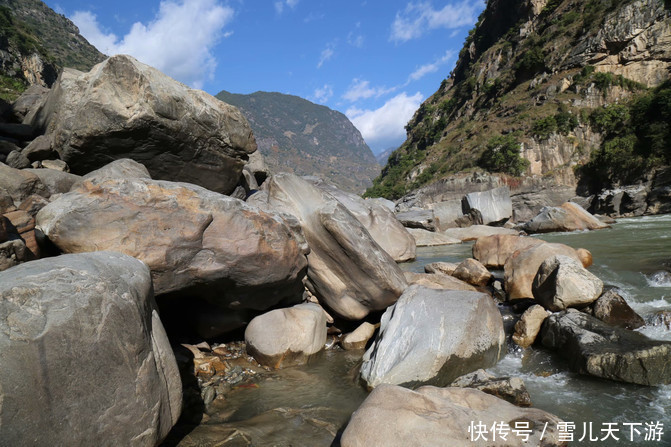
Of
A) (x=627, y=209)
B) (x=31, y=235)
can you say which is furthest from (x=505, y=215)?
(x=31, y=235)

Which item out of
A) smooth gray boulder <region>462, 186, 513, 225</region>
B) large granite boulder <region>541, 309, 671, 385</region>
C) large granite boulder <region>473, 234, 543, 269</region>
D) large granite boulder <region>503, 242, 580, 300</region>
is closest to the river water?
large granite boulder <region>541, 309, 671, 385</region>

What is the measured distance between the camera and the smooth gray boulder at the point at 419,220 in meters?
23.8

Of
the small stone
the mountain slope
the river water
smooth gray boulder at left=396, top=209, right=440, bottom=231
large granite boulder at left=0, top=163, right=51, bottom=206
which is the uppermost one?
the mountain slope

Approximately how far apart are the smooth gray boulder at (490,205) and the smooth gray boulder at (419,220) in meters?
4.59

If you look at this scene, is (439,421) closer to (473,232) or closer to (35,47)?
(473,232)

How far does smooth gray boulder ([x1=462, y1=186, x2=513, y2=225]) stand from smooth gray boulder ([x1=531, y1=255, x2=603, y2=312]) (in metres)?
21.2

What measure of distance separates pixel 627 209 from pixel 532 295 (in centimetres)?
2612

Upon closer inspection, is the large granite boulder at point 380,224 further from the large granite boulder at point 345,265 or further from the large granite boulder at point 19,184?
the large granite boulder at point 19,184

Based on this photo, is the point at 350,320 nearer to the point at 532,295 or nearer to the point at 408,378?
the point at 408,378

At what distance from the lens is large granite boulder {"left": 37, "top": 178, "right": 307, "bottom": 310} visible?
172 inches

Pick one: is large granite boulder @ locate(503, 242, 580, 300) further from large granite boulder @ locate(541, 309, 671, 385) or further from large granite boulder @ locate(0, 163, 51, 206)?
large granite boulder @ locate(0, 163, 51, 206)

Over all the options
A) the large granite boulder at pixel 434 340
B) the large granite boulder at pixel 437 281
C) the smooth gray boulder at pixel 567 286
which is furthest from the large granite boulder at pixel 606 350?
the large granite boulder at pixel 437 281

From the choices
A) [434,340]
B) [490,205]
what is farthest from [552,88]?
[434,340]

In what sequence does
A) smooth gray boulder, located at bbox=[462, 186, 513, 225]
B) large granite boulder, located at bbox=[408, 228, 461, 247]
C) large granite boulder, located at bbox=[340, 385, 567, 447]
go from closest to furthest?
large granite boulder, located at bbox=[340, 385, 567, 447] < large granite boulder, located at bbox=[408, 228, 461, 247] < smooth gray boulder, located at bbox=[462, 186, 513, 225]
